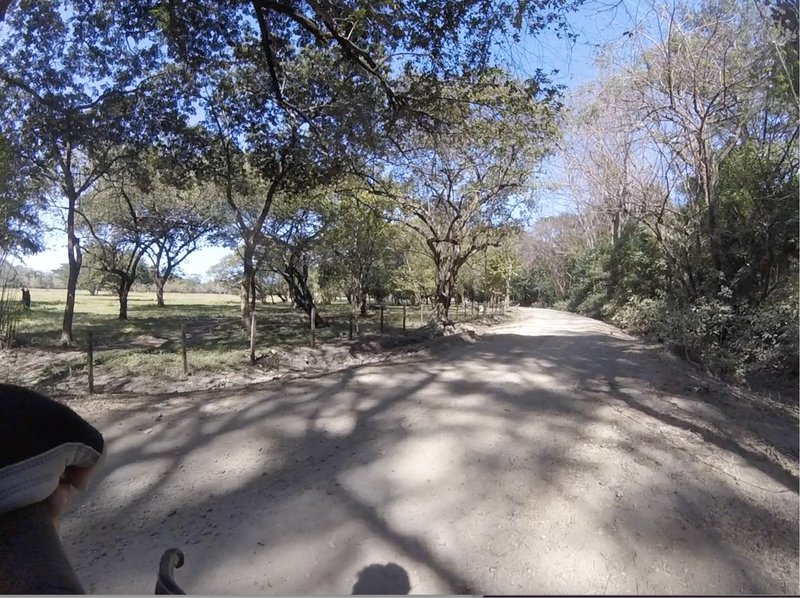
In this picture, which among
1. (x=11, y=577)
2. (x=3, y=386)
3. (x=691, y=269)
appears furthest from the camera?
(x=691, y=269)

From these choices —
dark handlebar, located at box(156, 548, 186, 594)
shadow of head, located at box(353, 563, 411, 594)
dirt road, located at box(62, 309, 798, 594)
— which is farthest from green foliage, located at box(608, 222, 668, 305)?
dark handlebar, located at box(156, 548, 186, 594)

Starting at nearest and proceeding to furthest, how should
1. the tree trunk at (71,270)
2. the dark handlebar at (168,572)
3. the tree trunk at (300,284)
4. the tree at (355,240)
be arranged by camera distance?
the dark handlebar at (168,572), the tree trunk at (71,270), the tree at (355,240), the tree trunk at (300,284)

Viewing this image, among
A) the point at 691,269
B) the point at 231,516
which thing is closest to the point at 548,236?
the point at 691,269

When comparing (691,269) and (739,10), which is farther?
(691,269)

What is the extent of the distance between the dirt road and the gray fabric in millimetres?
1659

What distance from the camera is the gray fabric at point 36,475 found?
0.68 m

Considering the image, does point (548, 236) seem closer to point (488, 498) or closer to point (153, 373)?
Answer: point (153, 373)

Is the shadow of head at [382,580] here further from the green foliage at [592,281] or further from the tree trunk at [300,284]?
the green foliage at [592,281]

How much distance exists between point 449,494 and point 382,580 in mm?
846

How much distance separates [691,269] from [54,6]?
469 inches

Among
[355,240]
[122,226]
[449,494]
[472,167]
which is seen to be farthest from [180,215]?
[449,494]

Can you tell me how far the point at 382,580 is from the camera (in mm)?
2137

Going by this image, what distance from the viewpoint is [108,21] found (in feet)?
19.1

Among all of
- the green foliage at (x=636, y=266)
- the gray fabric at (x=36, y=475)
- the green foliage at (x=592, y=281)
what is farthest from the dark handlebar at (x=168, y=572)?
the green foliage at (x=592, y=281)
